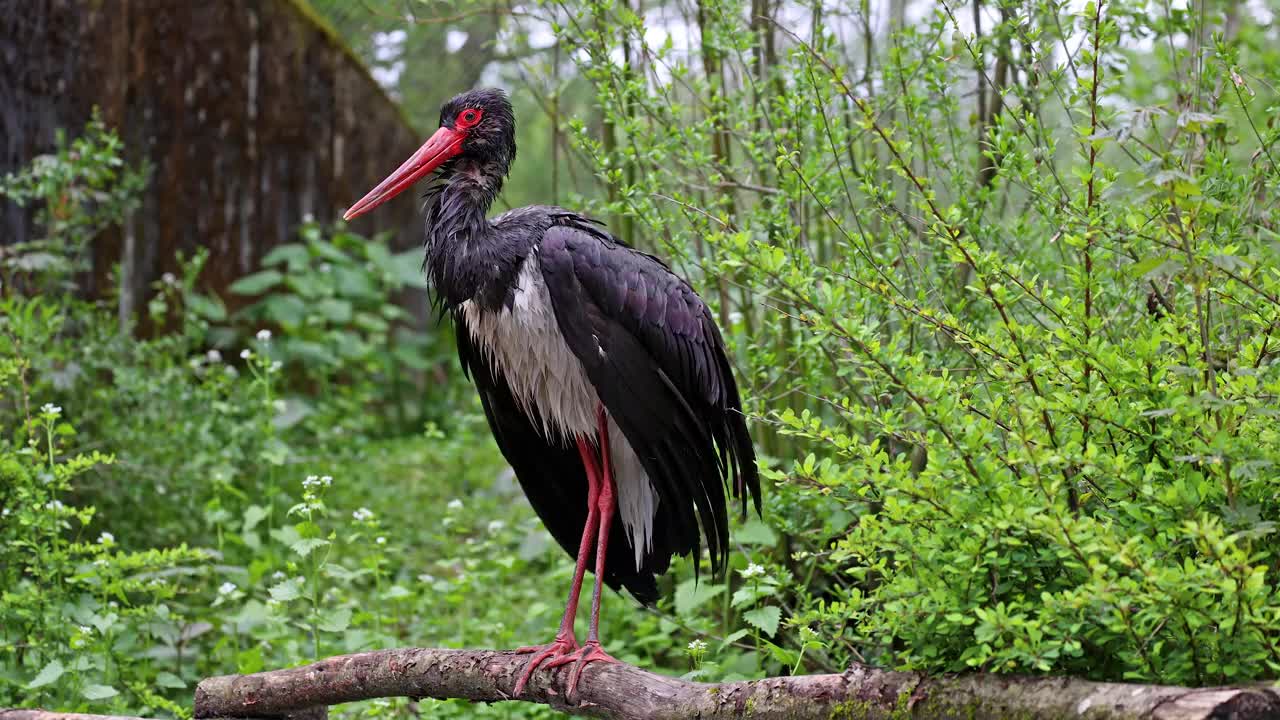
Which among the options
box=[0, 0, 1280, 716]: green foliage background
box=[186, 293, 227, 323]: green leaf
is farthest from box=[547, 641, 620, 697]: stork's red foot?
box=[186, 293, 227, 323]: green leaf

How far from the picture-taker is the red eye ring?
3.56 m

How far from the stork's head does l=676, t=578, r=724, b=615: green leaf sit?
1.58 m

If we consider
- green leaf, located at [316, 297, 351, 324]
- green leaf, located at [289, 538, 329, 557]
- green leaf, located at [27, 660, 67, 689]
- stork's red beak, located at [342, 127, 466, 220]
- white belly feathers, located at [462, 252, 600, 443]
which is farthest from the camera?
green leaf, located at [316, 297, 351, 324]

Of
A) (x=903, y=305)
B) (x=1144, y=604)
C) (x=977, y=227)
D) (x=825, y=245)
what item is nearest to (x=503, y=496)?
(x=825, y=245)

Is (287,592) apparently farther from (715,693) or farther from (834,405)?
(834,405)

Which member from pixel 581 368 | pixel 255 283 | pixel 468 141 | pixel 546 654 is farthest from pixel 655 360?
pixel 255 283

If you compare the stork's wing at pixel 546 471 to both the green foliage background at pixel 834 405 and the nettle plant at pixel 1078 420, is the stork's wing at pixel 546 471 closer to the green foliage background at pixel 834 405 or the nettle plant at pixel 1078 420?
the green foliage background at pixel 834 405

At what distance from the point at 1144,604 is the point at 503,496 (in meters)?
4.59

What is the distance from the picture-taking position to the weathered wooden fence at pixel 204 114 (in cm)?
598

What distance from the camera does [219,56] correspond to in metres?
7.17

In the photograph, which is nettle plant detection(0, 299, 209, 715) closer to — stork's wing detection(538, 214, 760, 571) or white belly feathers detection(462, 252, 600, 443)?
white belly feathers detection(462, 252, 600, 443)

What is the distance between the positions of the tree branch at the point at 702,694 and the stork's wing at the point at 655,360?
1.91 feet

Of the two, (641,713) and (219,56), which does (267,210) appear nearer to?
(219,56)

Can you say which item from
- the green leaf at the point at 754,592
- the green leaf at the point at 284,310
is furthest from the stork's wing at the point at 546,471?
the green leaf at the point at 284,310
